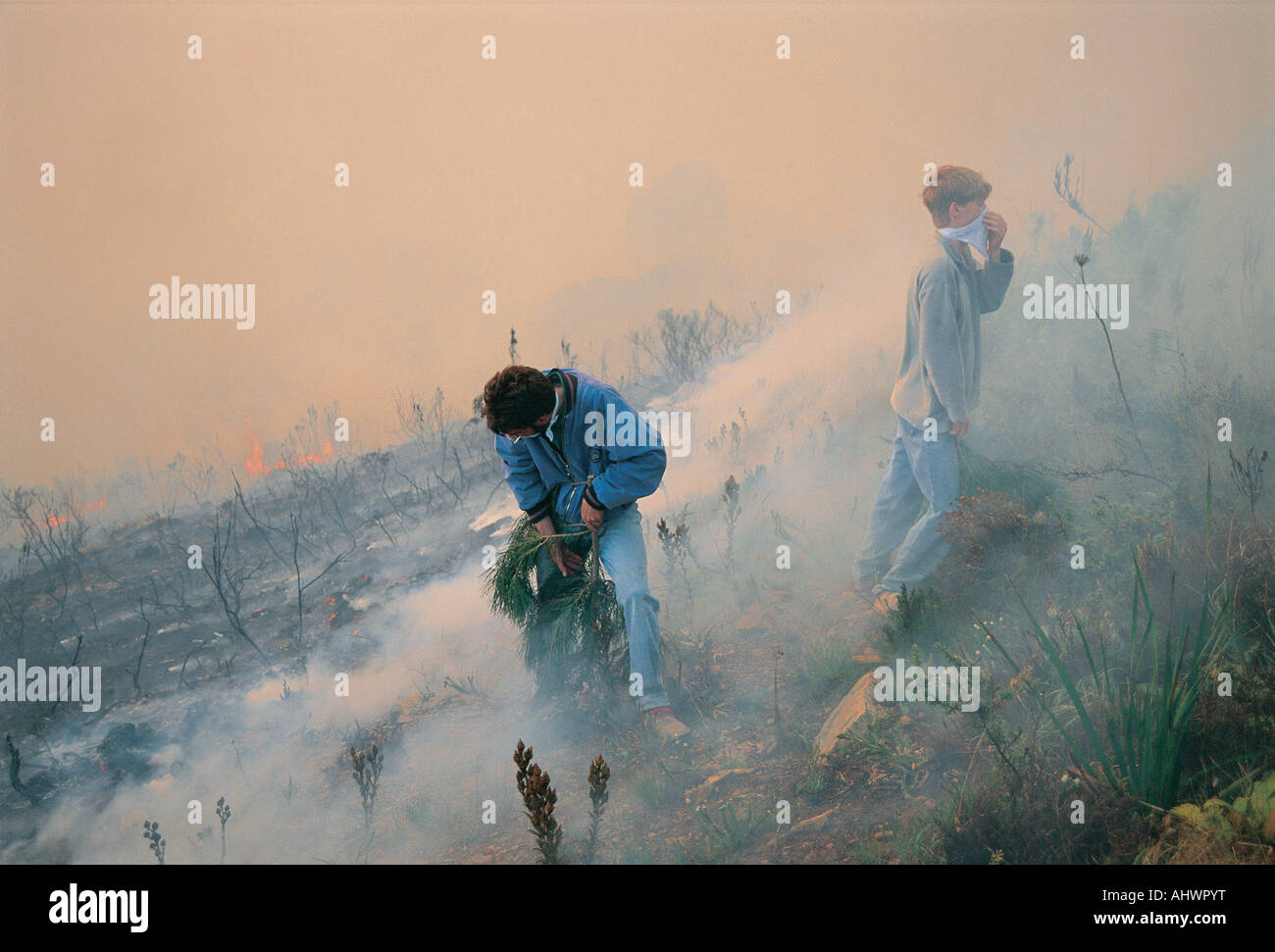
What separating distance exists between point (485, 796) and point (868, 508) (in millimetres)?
2332

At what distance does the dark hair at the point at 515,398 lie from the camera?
10.1ft

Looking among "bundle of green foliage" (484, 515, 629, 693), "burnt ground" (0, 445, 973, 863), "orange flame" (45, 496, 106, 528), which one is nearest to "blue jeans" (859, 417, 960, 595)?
"burnt ground" (0, 445, 973, 863)

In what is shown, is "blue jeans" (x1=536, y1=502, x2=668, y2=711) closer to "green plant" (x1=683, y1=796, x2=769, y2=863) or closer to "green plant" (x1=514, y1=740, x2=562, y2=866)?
"green plant" (x1=683, y1=796, x2=769, y2=863)

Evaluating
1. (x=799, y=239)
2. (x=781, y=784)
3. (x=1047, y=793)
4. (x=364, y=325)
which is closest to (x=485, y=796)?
(x=781, y=784)

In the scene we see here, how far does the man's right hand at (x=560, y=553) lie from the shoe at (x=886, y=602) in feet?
4.78

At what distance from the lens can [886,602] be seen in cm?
392

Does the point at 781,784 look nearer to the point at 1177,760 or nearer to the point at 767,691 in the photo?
the point at 767,691

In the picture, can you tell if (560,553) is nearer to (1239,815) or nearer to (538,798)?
(538,798)

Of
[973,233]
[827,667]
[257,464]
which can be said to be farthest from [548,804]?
[973,233]

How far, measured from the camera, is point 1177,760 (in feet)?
9.92

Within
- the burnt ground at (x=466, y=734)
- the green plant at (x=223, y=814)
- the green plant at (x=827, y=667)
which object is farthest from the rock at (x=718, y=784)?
the green plant at (x=223, y=814)

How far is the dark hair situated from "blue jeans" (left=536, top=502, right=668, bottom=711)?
1.90 ft

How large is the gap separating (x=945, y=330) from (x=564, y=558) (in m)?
1.99

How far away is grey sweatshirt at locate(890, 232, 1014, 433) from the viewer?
3.74 meters
